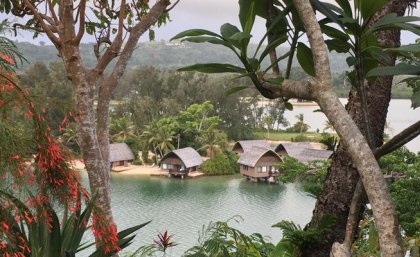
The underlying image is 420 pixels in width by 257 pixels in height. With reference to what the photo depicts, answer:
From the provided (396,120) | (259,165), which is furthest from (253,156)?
(396,120)

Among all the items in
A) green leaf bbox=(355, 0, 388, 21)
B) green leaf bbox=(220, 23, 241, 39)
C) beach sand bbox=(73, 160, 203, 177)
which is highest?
green leaf bbox=(355, 0, 388, 21)

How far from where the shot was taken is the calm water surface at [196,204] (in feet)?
33.1

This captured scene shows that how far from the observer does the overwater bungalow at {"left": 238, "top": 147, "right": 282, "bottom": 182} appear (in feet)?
53.6

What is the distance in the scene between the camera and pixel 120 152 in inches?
731

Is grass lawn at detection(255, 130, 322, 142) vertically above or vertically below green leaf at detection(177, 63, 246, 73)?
above

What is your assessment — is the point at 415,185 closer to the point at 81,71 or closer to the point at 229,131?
the point at 81,71

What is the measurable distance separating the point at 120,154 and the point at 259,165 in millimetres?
5814

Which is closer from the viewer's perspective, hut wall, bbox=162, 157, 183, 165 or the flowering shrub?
the flowering shrub

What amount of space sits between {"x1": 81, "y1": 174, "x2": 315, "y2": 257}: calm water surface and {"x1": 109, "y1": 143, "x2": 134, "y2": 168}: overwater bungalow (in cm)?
149

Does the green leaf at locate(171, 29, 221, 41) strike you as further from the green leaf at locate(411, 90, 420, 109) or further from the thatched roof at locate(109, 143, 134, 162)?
the thatched roof at locate(109, 143, 134, 162)

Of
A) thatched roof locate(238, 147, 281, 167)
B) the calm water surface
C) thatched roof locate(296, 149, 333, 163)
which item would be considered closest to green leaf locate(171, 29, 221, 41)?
the calm water surface

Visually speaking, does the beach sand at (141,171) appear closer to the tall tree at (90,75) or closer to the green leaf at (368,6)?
the tall tree at (90,75)

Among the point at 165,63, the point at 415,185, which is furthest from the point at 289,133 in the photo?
the point at 165,63

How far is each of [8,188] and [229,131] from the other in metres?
22.0
